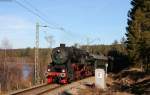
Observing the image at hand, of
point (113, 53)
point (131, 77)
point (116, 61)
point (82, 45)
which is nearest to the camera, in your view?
point (131, 77)

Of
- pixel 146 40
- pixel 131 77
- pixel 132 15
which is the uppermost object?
pixel 132 15

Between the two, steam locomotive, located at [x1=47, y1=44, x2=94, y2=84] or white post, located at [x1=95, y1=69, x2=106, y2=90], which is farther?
steam locomotive, located at [x1=47, y1=44, x2=94, y2=84]

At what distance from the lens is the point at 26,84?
39.9 metres

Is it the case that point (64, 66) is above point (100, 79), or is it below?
above

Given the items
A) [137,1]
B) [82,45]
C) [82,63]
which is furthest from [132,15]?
[82,45]

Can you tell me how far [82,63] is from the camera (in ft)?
153

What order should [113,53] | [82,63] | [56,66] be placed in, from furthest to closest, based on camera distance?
[113,53], [82,63], [56,66]

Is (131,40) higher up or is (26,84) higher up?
(131,40)

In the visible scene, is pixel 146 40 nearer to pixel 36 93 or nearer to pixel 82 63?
pixel 82 63

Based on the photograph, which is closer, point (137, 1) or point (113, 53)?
point (137, 1)

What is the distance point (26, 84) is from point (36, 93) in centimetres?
1127

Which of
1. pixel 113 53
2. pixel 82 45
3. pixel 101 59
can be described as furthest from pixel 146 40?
pixel 82 45

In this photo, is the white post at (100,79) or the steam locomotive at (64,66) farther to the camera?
the steam locomotive at (64,66)

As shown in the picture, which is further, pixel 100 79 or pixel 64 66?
pixel 64 66
